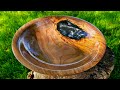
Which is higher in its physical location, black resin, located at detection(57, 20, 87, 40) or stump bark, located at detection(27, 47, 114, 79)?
black resin, located at detection(57, 20, 87, 40)

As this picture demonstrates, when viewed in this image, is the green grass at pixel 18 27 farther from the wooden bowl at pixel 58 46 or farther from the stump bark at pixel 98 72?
the wooden bowl at pixel 58 46

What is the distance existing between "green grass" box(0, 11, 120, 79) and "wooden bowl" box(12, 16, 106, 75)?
673 millimetres

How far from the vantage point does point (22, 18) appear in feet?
12.8

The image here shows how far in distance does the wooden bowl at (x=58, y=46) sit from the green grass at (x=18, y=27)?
673mm

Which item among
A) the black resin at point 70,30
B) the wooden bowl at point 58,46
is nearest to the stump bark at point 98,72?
the wooden bowl at point 58,46

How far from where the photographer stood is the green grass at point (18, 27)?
10.5 ft

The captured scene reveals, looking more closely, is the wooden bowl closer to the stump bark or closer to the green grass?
the stump bark

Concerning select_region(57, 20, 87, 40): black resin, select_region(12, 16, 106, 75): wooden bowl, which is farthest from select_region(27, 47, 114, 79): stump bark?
select_region(57, 20, 87, 40): black resin

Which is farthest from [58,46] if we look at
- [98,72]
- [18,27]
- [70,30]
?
[18,27]

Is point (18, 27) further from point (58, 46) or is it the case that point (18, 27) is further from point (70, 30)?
point (58, 46)

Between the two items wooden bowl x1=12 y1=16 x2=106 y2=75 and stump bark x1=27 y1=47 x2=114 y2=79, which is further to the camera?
stump bark x1=27 y1=47 x2=114 y2=79

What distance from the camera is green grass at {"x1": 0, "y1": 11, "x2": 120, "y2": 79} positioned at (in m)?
3.20

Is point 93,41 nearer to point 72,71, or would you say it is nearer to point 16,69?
point 72,71

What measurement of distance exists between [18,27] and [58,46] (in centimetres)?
132
